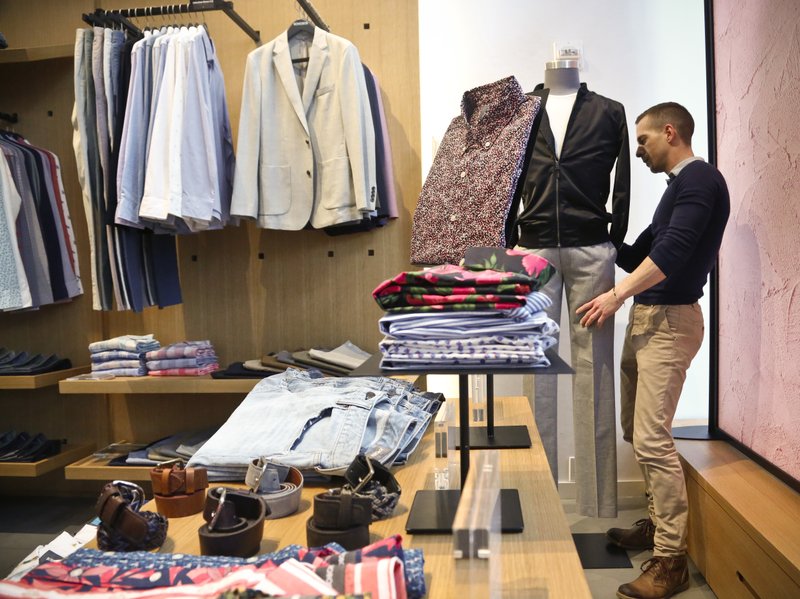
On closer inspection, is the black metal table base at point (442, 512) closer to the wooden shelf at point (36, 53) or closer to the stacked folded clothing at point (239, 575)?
the stacked folded clothing at point (239, 575)

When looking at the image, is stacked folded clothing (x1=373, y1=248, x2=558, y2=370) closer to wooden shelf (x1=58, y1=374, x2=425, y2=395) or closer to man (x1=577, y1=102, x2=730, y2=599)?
man (x1=577, y1=102, x2=730, y2=599)

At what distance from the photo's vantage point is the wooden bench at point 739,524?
1.76 meters

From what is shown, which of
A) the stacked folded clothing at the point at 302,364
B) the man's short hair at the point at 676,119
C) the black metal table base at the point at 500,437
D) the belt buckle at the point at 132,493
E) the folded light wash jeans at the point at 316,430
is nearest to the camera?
the belt buckle at the point at 132,493

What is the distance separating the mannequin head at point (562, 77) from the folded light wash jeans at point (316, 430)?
1524mm

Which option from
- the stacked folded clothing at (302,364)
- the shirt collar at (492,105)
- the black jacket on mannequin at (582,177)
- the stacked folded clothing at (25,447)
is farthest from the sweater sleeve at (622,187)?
the stacked folded clothing at (25,447)

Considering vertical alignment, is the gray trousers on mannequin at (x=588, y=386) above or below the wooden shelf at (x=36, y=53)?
below

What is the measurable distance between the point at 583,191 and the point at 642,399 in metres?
0.76

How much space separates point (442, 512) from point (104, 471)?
2.21m

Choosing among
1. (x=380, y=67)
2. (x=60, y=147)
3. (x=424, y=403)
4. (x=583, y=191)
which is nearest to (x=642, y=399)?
(x=583, y=191)

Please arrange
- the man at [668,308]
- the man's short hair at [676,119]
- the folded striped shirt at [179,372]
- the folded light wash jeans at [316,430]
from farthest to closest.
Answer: the folded striped shirt at [179,372]
the man's short hair at [676,119]
the man at [668,308]
the folded light wash jeans at [316,430]

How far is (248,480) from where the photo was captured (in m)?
1.15

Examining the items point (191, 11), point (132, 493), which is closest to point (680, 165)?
point (191, 11)

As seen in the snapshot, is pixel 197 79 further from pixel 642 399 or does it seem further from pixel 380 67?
pixel 642 399

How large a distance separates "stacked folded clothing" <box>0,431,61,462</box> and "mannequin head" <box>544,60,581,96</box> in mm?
2677
